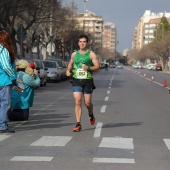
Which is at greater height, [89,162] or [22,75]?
[22,75]

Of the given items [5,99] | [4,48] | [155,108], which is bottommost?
[155,108]

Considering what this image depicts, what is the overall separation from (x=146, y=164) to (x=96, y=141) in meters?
2.19

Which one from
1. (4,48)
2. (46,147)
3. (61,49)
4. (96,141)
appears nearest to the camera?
(46,147)

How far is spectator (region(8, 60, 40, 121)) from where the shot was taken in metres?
11.9

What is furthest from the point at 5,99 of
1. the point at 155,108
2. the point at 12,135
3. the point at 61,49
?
the point at 61,49

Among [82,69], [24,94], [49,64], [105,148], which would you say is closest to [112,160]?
[105,148]

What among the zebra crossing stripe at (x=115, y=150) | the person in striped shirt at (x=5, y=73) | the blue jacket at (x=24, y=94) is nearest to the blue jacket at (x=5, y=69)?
the person in striped shirt at (x=5, y=73)

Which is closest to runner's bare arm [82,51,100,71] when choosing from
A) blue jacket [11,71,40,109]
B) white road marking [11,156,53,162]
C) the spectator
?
the spectator

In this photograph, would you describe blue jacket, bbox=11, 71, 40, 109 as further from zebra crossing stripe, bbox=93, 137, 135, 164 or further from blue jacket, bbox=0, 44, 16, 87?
zebra crossing stripe, bbox=93, 137, 135, 164

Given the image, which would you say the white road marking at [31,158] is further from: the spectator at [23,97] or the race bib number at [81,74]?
the spectator at [23,97]

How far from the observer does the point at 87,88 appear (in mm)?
10016

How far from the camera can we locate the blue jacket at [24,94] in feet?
39.2

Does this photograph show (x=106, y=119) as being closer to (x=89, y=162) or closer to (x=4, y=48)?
(x=4, y=48)

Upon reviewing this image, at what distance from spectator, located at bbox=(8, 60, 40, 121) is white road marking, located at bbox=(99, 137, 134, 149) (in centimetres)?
326
